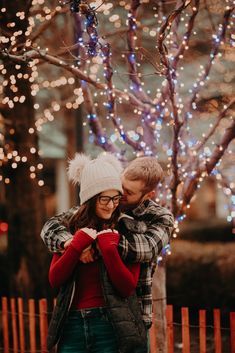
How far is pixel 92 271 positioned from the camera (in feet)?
10.2

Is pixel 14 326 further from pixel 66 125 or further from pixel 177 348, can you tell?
pixel 66 125

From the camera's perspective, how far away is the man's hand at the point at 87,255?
119 inches

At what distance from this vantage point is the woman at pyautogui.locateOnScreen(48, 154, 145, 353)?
2.98 metres

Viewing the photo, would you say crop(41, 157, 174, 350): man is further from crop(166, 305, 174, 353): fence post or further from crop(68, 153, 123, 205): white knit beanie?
crop(166, 305, 174, 353): fence post

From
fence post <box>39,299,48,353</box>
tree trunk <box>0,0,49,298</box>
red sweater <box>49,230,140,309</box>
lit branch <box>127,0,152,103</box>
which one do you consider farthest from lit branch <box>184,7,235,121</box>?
tree trunk <box>0,0,49,298</box>

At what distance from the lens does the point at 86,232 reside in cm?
300

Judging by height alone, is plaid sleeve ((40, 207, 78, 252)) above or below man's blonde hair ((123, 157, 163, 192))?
below

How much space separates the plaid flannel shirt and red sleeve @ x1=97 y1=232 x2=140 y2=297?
0.07 meters

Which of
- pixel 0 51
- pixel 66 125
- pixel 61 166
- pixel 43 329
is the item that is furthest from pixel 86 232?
pixel 61 166

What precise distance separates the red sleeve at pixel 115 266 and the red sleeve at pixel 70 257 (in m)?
0.08

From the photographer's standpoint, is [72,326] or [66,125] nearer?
[72,326]

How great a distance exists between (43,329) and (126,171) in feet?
8.55

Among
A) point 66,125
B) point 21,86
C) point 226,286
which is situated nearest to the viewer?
point 21,86

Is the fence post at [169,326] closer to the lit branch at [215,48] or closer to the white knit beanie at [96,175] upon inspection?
the lit branch at [215,48]
